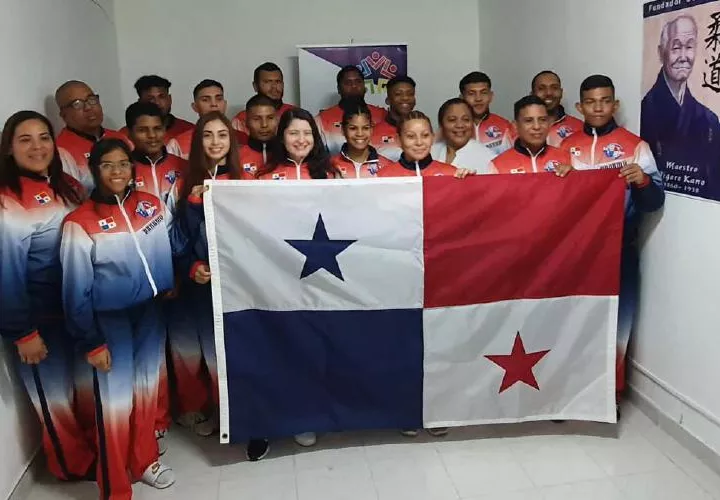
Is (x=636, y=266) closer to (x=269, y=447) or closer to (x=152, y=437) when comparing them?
(x=269, y=447)

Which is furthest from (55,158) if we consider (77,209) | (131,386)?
(131,386)

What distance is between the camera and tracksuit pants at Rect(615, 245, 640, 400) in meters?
3.04

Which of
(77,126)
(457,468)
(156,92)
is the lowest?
(457,468)

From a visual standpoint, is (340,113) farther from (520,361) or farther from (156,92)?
(520,361)

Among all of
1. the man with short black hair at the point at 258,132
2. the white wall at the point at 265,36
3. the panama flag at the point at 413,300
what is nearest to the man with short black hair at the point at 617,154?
the panama flag at the point at 413,300

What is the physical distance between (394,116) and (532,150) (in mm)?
1210

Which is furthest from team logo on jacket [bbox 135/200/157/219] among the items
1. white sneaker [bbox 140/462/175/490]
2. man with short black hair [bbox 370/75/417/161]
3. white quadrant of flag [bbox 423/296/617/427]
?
man with short black hair [bbox 370/75/417/161]

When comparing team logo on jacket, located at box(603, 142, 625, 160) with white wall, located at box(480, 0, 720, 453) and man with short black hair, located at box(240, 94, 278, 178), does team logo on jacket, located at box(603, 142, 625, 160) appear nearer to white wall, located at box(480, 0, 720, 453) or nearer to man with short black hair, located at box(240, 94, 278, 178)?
white wall, located at box(480, 0, 720, 453)

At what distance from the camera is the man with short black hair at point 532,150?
3.03m

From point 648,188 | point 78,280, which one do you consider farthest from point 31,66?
point 648,188

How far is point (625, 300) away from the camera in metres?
3.06

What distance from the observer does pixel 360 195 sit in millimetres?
2662

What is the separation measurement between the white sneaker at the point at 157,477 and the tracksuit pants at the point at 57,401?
26 cm

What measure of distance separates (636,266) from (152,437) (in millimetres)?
2217
